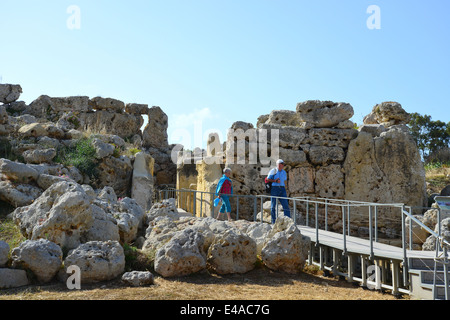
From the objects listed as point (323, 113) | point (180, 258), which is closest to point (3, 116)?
point (180, 258)

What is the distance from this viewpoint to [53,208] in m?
7.05

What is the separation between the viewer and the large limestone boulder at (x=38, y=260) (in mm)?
6102

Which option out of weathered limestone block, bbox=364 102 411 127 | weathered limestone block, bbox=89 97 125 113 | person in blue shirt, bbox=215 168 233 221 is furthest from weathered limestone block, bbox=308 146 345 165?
weathered limestone block, bbox=89 97 125 113

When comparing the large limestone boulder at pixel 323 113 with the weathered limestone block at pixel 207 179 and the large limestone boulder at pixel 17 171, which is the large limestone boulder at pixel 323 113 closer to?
the weathered limestone block at pixel 207 179

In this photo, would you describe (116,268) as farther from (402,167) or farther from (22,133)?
(402,167)

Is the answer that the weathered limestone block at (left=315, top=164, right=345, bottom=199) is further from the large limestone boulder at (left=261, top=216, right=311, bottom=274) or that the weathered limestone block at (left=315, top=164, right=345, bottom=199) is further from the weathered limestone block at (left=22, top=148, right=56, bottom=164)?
the weathered limestone block at (left=22, top=148, right=56, bottom=164)

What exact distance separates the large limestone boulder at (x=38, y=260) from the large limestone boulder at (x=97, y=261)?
19 centimetres

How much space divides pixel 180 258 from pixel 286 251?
1886 millimetres

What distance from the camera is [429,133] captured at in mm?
31312

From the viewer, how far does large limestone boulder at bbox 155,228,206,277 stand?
21.6 feet

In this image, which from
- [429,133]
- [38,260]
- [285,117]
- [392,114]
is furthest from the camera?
[429,133]

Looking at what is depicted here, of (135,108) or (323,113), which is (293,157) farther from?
(135,108)

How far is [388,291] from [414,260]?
771 mm
